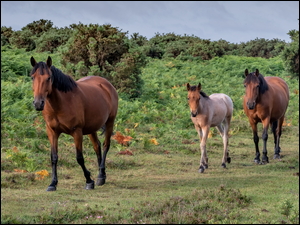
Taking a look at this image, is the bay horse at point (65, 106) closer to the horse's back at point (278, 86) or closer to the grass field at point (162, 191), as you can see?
the grass field at point (162, 191)

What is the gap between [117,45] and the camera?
17.5 metres

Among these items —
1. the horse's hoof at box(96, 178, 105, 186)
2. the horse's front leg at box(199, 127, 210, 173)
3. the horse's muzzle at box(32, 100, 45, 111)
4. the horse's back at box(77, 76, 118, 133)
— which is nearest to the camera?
the horse's muzzle at box(32, 100, 45, 111)

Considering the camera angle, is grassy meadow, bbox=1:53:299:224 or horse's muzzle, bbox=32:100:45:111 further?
horse's muzzle, bbox=32:100:45:111

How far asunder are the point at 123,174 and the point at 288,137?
8.19 meters

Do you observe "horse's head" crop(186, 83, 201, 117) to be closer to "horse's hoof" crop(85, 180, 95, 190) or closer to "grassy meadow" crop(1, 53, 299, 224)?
"grassy meadow" crop(1, 53, 299, 224)

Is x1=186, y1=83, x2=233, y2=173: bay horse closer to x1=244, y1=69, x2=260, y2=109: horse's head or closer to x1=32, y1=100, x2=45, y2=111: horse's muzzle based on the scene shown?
x1=244, y1=69, x2=260, y2=109: horse's head

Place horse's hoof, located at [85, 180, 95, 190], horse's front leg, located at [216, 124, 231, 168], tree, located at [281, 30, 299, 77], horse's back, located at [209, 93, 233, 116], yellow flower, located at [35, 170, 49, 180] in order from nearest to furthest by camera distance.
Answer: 1. horse's hoof, located at [85, 180, 95, 190]
2. yellow flower, located at [35, 170, 49, 180]
3. tree, located at [281, 30, 299, 77]
4. horse's front leg, located at [216, 124, 231, 168]
5. horse's back, located at [209, 93, 233, 116]

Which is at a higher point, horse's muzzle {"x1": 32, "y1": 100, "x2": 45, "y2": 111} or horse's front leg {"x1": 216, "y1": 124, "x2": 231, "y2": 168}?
horse's muzzle {"x1": 32, "y1": 100, "x2": 45, "y2": 111}

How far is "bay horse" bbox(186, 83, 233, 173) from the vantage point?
9.95 m

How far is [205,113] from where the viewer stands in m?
10.3

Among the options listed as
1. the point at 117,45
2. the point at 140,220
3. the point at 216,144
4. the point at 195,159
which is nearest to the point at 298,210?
the point at 140,220

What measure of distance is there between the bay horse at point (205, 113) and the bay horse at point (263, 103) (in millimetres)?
666

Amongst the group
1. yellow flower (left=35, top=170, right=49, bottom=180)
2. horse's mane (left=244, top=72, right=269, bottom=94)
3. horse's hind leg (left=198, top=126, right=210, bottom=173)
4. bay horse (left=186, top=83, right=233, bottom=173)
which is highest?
horse's mane (left=244, top=72, right=269, bottom=94)

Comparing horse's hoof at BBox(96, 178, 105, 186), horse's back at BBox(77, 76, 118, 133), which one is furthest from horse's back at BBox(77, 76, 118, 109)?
horse's hoof at BBox(96, 178, 105, 186)
